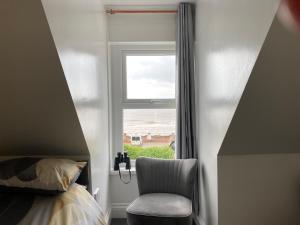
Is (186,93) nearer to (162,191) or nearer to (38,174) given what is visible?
(162,191)

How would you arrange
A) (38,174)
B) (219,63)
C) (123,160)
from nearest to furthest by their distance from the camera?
(38,174)
(219,63)
(123,160)

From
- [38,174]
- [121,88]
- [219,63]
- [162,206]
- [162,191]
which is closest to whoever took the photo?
[38,174]

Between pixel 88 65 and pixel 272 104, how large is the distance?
4.16ft

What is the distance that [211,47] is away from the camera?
2.41 meters

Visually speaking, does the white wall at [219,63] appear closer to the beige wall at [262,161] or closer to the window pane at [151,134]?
the beige wall at [262,161]

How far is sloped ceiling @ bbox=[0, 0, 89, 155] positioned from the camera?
147 centimetres

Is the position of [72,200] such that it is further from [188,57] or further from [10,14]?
[188,57]

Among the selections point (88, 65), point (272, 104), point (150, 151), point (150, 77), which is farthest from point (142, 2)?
point (272, 104)

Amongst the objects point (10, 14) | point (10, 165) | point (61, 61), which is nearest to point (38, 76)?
point (61, 61)

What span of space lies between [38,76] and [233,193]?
1565 millimetres

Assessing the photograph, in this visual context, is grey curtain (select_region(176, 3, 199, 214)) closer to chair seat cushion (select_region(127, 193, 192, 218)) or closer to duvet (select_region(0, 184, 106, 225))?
chair seat cushion (select_region(127, 193, 192, 218))

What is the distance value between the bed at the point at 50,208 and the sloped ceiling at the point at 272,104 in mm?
994

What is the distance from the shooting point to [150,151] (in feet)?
11.3

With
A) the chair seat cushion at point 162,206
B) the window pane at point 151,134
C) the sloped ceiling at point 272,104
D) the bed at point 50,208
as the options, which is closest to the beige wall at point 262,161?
the sloped ceiling at point 272,104
